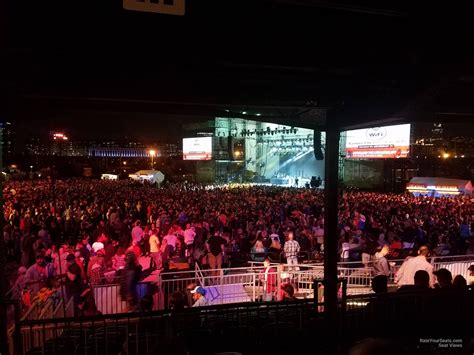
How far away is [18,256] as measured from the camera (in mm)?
11219

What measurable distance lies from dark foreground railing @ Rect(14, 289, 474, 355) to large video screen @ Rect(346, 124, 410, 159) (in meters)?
14.4

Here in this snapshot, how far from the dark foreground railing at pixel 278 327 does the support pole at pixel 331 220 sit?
0.21m

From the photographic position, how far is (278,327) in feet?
16.1

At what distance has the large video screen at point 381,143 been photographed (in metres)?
19.3

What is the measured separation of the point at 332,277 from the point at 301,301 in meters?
0.76

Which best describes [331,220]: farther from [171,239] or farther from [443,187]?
[443,187]

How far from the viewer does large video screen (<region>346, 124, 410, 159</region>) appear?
758 inches

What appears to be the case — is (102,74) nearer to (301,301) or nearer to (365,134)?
(301,301)

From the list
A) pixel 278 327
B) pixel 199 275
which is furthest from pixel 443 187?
pixel 278 327

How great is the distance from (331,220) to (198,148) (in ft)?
121

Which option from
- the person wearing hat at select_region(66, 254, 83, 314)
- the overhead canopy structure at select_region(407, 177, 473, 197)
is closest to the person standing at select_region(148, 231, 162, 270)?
Result: the person wearing hat at select_region(66, 254, 83, 314)

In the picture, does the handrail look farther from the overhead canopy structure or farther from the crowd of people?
the overhead canopy structure

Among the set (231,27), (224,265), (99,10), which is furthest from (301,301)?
(224,265)

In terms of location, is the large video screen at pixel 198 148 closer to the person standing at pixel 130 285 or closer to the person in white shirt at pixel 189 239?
the person in white shirt at pixel 189 239
